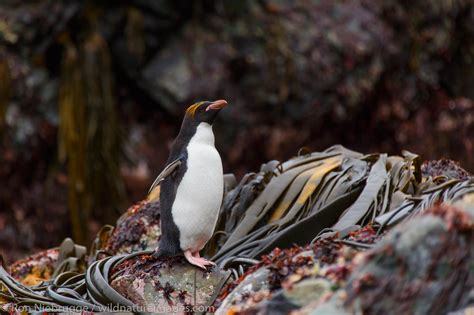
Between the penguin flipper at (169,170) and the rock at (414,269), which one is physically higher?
the rock at (414,269)

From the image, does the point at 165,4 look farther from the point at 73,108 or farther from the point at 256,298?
the point at 256,298

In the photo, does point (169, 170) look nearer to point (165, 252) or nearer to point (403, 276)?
point (165, 252)

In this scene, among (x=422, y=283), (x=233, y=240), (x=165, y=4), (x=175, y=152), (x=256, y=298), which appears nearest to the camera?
(x=422, y=283)

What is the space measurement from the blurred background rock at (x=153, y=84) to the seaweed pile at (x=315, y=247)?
317 cm

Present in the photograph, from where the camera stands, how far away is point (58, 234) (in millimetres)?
6988

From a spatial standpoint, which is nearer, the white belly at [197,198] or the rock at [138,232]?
the white belly at [197,198]

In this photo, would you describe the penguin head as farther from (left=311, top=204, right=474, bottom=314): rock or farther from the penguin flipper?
(left=311, top=204, right=474, bottom=314): rock

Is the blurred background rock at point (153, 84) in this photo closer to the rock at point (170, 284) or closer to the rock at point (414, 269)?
the rock at point (170, 284)

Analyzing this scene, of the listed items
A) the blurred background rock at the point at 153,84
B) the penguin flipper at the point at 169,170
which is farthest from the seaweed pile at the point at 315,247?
the blurred background rock at the point at 153,84

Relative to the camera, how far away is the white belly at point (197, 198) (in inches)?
93.9

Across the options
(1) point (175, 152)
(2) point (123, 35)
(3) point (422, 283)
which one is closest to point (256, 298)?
(3) point (422, 283)

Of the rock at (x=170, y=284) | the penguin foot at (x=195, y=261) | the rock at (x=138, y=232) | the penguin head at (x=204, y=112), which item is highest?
the penguin head at (x=204, y=112)

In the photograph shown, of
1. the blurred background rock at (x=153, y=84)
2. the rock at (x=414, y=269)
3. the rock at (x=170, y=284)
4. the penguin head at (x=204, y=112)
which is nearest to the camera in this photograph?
the rock at (x=414, y=269)

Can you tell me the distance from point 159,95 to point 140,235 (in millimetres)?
3624
